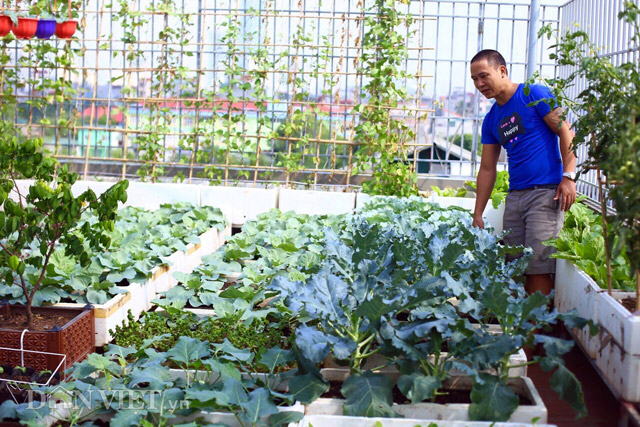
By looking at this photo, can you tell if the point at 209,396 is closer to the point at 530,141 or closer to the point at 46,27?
the point at 530,141

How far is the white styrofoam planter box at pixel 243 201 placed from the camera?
5812mm

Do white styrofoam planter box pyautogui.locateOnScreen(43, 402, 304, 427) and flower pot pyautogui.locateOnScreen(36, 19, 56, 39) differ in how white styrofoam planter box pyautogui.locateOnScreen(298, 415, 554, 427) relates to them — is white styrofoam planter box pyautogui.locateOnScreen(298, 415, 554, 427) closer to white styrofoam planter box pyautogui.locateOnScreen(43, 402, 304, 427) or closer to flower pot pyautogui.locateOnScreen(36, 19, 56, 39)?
white styrofoam planter box pyautogui.locateOnScreen(43, 402, 304, 427)

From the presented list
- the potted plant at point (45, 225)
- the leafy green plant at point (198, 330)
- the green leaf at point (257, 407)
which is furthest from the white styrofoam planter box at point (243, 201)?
the green leaf at point (257, 407)

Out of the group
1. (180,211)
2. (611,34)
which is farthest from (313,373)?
(611,34)

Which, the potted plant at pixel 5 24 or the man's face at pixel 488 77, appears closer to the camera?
the man's face at pixel 488 77

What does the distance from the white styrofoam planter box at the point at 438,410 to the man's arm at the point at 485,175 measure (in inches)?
70.1

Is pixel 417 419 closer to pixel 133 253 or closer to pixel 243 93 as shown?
pixel 133 253

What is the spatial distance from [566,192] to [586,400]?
1.25m

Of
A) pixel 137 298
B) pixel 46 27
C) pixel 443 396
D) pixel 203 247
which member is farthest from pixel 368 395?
pixel 46 27

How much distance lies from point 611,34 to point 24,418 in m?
4.40

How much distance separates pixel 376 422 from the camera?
79.0 inches

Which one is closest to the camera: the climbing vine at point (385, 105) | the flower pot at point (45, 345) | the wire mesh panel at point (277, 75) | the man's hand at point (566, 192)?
the flower pot at point (45, 345)

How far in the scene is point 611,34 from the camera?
4895mm

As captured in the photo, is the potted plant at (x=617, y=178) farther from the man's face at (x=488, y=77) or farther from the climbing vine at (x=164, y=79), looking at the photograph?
the climbing vine at (x=164, y=79)
